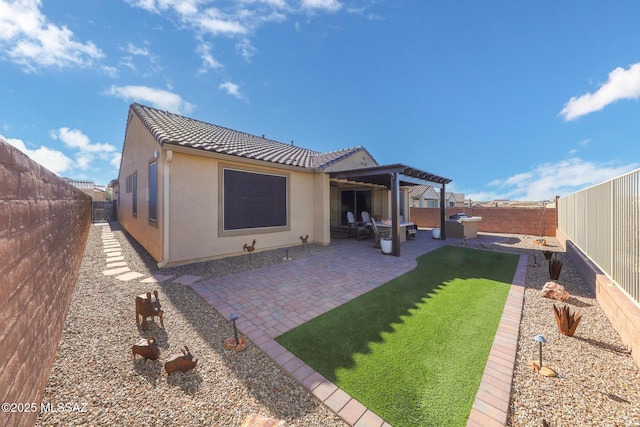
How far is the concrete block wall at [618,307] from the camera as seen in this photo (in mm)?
2740

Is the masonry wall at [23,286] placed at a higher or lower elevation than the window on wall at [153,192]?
lower

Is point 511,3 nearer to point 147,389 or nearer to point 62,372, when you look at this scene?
point 147,389

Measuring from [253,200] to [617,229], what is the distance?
329 inches

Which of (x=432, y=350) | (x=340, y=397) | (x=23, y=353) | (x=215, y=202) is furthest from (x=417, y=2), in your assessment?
(x=23, y=353)

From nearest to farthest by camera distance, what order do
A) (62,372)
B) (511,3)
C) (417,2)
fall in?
(62,372) → (511,3) → (417,2)

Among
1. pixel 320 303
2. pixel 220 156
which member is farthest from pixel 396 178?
pixel 220 156

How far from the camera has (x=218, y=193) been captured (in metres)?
7.01

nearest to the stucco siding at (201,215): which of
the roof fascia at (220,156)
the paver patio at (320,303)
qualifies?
the roof fascia at (220,156)

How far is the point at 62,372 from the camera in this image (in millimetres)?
2336

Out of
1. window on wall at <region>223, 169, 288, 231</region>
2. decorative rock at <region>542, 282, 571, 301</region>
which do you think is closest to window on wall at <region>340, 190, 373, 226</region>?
window on wall at <region>223, 169, 288, 231</region>

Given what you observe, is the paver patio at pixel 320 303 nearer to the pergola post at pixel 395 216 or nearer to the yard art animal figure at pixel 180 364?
the pergola post at pixel 395 216

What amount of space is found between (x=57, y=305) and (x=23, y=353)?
171cm

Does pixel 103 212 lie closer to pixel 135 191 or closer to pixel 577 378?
pixel 135 191

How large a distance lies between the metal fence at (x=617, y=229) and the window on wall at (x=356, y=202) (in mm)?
9125
